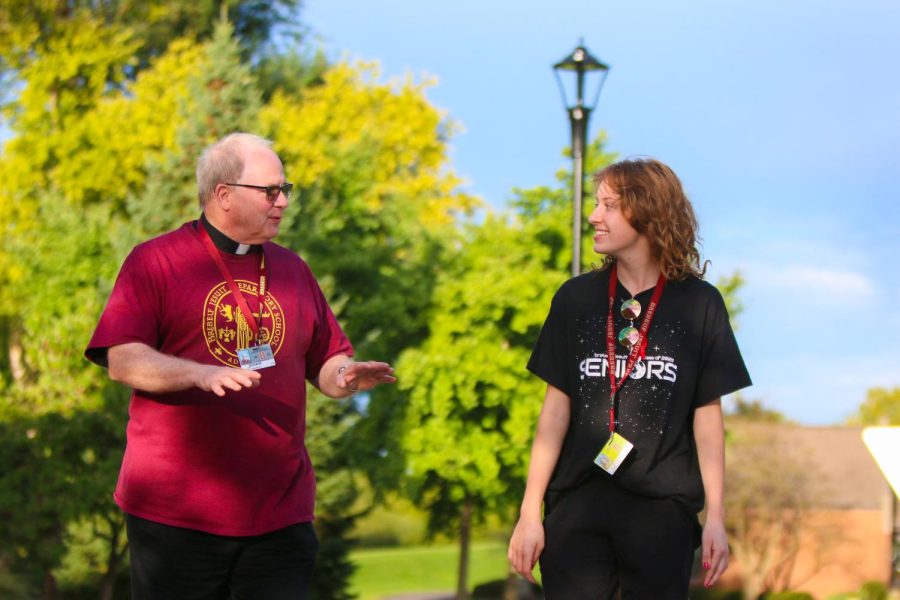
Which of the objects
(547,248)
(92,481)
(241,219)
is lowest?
(92,481)

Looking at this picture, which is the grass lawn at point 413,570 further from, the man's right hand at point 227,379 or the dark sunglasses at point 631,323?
the man's right hand at point 227,379

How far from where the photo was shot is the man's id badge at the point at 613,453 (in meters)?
3.98

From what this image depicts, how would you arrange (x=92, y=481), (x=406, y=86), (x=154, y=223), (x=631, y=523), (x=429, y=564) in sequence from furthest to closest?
1. (x=429, y=564)
2. (x=406, y=86)
3. (x=154, y=223)
4. (x=92, y=481)
5. (x=631, y=523)

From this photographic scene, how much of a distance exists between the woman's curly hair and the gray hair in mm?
1242

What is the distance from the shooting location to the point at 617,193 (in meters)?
4.18

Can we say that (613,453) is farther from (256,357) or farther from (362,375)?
(256,357)

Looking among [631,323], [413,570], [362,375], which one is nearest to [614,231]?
[631,323]

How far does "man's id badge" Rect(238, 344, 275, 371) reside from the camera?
426 cm

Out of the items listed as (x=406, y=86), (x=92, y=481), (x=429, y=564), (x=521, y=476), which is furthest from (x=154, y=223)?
(x=429, y=564)

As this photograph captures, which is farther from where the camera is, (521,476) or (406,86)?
(406,86)

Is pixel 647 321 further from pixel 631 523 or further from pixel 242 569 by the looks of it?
pixel 242 569

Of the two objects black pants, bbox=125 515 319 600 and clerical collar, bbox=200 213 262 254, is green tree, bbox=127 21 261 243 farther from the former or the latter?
black pants, bbox=125 515 319 600

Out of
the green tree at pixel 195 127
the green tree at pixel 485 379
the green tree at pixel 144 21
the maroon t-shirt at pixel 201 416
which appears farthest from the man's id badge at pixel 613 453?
the green tree at pixel 144 21

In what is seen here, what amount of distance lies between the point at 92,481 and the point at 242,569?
18198 mm
